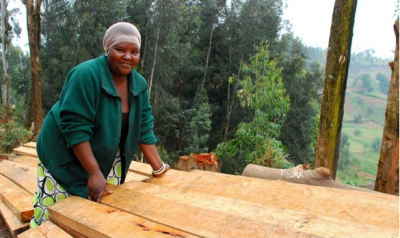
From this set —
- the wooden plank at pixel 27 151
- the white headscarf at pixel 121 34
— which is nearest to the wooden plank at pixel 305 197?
the white headscarf at pixel 121 34

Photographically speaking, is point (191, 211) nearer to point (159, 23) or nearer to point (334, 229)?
point (334, 229)

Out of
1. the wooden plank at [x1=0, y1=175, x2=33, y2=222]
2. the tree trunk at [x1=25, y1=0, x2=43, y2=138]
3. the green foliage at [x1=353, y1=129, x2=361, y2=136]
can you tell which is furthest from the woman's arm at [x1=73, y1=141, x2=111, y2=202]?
the green foliage at [x1=353, y1=129, x2=361, y2=136]

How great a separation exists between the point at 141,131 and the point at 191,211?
83 centimetres

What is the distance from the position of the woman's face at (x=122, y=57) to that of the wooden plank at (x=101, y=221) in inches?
26.0

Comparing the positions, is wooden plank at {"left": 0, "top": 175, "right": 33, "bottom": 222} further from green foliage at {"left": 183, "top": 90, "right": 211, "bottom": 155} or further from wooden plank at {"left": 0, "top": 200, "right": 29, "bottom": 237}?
green foliage at {"left": 183, "top": 90, "right": 211, "bottom": 155}

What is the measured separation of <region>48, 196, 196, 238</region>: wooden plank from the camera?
1.22 metres

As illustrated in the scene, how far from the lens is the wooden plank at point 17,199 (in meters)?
2.42

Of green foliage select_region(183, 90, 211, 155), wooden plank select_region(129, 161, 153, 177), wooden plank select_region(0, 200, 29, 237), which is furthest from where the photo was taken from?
green foliage select_region(183, 90, 211, 155)

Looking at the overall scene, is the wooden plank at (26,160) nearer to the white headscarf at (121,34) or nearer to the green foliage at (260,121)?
the white headscarf at (121,34)

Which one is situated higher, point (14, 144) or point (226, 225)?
point (226, 225)

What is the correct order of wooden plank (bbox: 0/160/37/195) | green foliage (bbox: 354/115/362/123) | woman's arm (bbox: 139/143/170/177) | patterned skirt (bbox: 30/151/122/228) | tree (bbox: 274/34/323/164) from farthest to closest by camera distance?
green foliage (bbox: 354/115/362/123) → tree (bbox: 274/34/323/164) → wooden plank (bbox: 0/160/37/195) → woman's arm (bbox: 139/143/170/177) → patterned skirt (bbox: 30/151/122/228)

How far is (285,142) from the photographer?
19.5 m

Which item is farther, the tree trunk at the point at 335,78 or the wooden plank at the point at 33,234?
the tree trunk at the point at 335,78

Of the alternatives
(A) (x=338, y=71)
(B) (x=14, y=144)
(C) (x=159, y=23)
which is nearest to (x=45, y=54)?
(C) (x=159, y=23)
